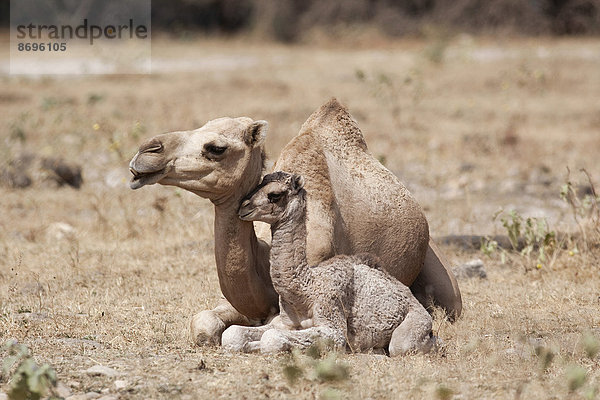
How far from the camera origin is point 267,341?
520 cm

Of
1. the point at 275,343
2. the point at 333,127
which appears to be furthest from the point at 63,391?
the point at 333,127

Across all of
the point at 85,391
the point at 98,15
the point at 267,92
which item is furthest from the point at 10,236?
the point at 98,15

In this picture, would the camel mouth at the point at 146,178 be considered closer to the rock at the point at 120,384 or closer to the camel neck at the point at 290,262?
the camel neck at the point at 290,262

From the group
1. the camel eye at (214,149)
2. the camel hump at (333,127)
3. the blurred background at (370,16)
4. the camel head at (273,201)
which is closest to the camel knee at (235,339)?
the camel head at (273,201)

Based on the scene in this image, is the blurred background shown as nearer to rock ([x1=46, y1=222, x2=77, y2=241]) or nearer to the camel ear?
rock ([x1=46, y1=222, x2=77, y2=241])

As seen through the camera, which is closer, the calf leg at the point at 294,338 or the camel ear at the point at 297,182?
the calf leg at the point at 294,338

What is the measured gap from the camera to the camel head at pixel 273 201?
5297 millimetres

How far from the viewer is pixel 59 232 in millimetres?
9664

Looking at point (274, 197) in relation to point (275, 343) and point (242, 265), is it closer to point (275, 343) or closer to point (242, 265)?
point (242, 265)

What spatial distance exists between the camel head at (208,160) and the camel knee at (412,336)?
117 centimetres

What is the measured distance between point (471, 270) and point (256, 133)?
327cm

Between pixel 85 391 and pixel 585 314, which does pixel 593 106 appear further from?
pixel 85 391

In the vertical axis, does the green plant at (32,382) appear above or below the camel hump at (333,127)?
below

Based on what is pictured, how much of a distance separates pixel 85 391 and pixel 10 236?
5.33 meters
